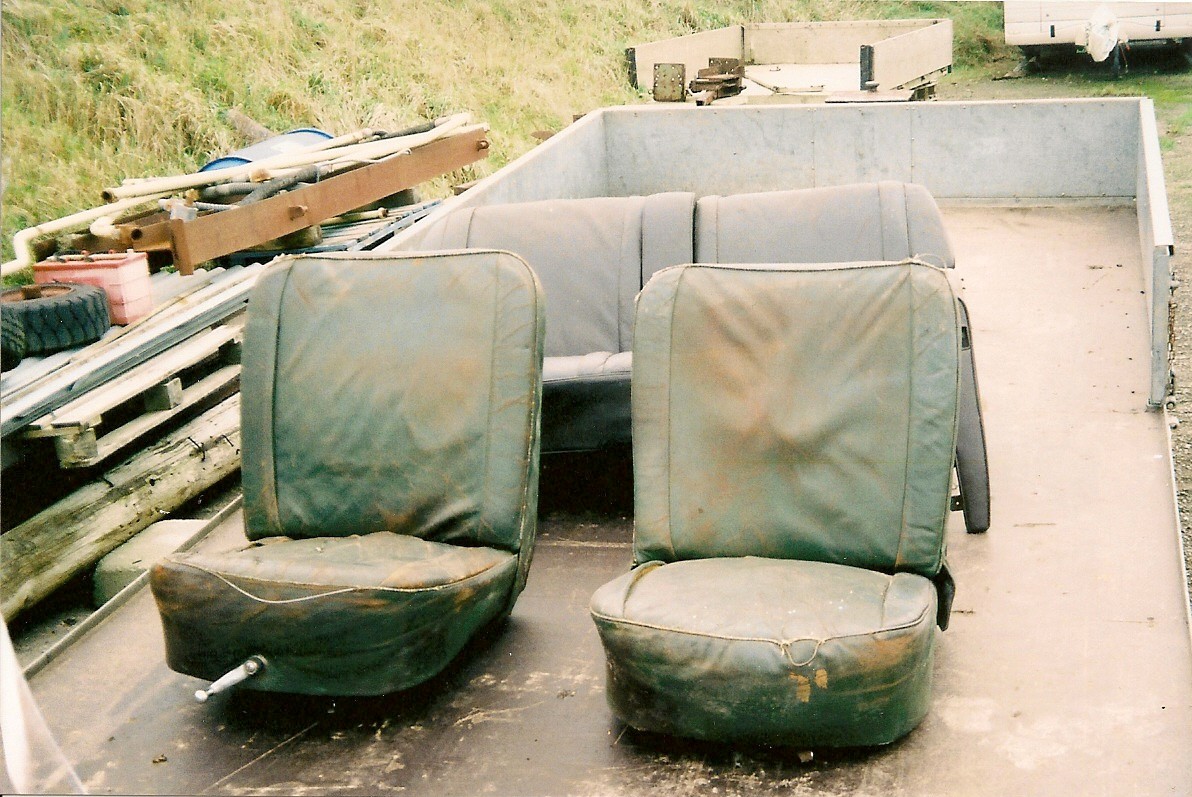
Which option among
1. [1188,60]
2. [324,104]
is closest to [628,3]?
[324,104]

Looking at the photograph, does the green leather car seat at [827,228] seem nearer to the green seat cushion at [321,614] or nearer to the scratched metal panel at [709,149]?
the green seat cushion at [321,614]

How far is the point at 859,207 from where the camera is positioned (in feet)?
13.9

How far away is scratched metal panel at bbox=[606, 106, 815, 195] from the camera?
793 centimetres

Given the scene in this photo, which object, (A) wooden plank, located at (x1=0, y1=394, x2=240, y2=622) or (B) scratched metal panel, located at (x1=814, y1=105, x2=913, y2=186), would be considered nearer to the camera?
(A) wooden plank, located at (x1=0, y1=394, x2=240, y2=622)

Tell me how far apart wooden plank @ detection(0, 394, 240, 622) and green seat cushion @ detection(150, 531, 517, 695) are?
203 centimetres

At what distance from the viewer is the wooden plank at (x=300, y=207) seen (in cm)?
587

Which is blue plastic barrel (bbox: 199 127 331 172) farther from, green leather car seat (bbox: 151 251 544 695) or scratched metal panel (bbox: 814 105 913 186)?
green leather car seat (bbox: 151 251 544 695)

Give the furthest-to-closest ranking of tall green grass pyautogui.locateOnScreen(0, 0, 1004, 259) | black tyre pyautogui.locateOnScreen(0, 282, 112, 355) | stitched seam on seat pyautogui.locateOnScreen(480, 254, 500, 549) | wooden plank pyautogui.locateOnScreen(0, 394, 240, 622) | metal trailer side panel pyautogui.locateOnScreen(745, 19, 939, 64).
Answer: metal trailer side panel pyautogui.locateOnScreen(745, 19, 939, 64) → tall green grass pyautogui.locateOnScreen(0, 0, 1004, 259) → black tyre pyautogui.locateOnScreen(0, 282, 112, 355) → wooden plank pyautogui.locateOnScreen(0, 394, 240, 622) → stitched seam on seat pyautogui.locateOnScreen(480, 254, 500, 549)

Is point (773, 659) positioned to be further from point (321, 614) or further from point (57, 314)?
point (57, 314)

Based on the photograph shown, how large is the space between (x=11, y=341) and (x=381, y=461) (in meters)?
2.46

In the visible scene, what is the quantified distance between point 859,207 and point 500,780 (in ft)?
8.32

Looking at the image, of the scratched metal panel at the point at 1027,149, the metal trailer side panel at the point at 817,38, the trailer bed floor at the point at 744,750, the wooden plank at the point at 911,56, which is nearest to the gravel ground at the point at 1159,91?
the scratched metal panel at the point at 1027,149

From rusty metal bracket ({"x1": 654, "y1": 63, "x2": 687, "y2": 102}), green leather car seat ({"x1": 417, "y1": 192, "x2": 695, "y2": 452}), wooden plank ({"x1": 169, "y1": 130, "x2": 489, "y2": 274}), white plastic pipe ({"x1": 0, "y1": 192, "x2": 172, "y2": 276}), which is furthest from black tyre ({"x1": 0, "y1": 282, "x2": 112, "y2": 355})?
rusty metal bracket ({"x1": 654, "y1": 63, "x2": 687, "y2": 102})

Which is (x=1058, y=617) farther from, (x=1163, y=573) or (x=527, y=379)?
(x=527, y=379)
